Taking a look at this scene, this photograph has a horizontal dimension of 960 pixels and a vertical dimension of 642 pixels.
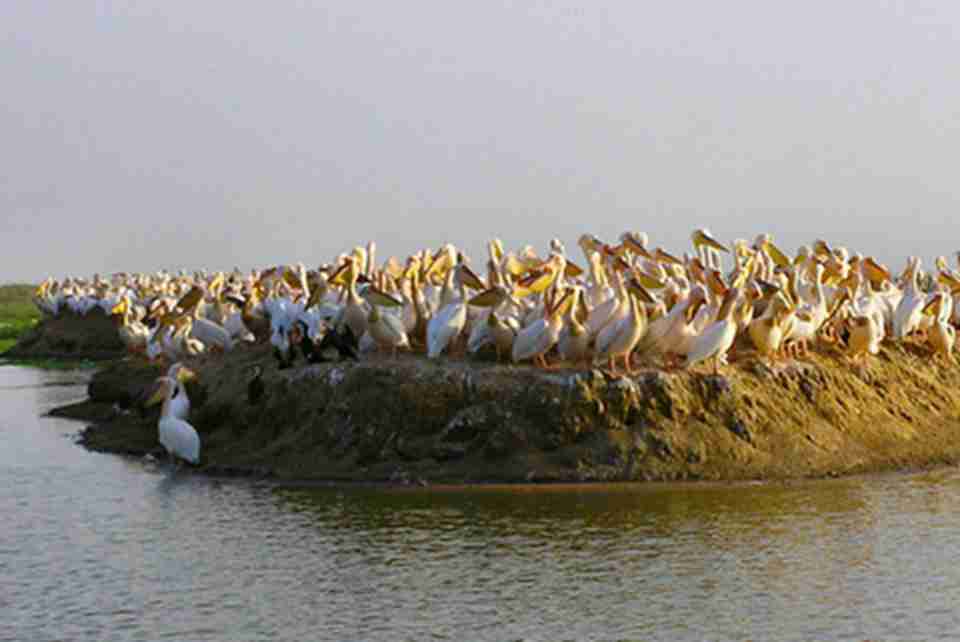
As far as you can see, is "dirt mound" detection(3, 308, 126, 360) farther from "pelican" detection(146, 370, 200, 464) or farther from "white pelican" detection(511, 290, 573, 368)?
"white pelican" detection(511, 290, 573, 368)

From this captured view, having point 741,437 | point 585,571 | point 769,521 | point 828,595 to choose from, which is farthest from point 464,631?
point 741,437

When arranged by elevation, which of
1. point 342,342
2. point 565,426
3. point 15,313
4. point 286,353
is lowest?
point 15,313

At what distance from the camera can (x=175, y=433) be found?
1906 centimetres

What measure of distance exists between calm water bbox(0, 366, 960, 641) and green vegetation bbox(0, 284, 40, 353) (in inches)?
1341

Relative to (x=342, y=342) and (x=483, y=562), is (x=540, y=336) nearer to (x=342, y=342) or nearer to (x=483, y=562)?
(x=342, y=342)

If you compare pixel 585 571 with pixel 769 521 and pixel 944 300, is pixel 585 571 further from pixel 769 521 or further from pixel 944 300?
pixel 944 300

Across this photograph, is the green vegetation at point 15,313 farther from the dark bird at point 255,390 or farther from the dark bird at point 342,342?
the dark bird at point 342,342

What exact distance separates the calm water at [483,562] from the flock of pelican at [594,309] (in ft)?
6.60

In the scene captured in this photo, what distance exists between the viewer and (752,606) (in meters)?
11.9

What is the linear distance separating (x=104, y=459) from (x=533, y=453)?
647cm

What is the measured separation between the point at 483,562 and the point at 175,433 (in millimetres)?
6859

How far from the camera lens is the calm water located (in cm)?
1159

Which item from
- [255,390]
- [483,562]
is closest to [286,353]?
[255,390]

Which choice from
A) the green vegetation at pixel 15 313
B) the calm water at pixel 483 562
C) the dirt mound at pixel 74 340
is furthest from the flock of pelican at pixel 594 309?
the green vegetation at pixel 15 313
